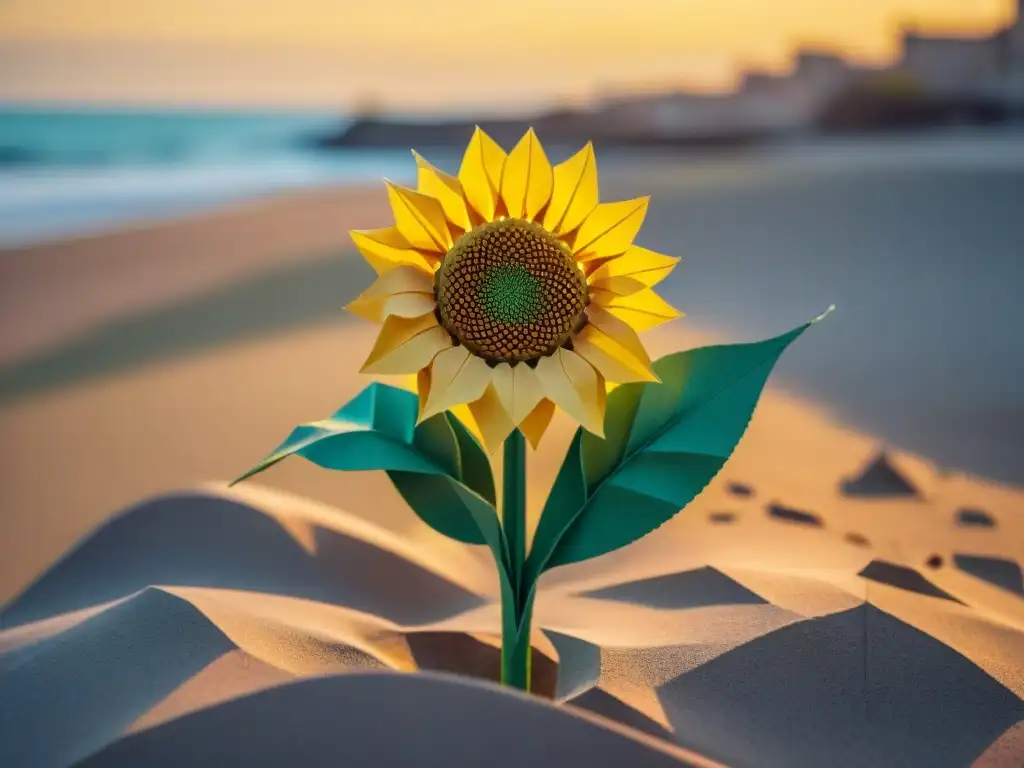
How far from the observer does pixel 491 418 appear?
0.83 metres

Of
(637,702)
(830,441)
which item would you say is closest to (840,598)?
(637,702)

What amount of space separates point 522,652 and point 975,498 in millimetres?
1172

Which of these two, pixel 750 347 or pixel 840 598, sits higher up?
pixel 750 347

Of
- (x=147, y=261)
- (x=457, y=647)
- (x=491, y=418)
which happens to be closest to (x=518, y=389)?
(x=491, y=418)

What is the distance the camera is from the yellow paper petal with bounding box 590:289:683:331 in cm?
87

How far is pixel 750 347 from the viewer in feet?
3.17

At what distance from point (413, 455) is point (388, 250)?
0.20m

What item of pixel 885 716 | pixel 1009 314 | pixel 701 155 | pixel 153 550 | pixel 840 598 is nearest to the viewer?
pixel 885 716

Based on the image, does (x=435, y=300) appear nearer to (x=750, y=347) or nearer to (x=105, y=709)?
(x=750, y=347)

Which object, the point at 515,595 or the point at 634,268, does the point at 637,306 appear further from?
the point at 515,595

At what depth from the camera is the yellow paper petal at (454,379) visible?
2.66 ft

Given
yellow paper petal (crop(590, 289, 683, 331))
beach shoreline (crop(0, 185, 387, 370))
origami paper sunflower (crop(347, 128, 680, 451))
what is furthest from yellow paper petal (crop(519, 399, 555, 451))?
beach shoreline (crop(0, 185, 387, 370))

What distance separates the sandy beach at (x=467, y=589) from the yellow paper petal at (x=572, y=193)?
0.39m

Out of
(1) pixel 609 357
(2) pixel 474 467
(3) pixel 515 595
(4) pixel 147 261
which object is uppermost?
(4) pixel 147 261
